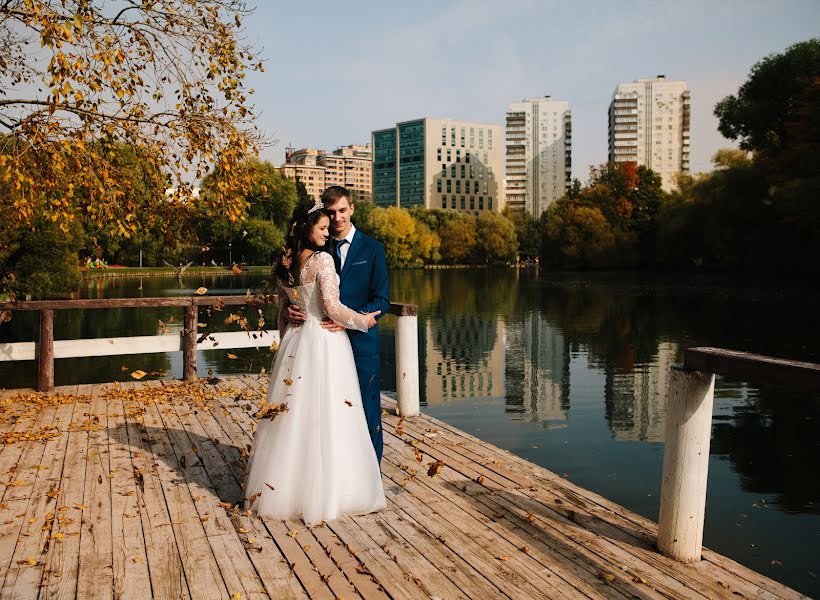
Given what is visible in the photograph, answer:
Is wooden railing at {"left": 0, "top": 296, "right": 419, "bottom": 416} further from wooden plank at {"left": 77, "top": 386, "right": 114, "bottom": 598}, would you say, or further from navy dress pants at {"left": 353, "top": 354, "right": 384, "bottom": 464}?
navy dress pants at {"left": 353, "top": 354, "right": 384, "bottom": 464}

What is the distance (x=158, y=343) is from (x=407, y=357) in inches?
145

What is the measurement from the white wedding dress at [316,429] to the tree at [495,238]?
103 m

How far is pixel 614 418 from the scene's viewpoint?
1274cm

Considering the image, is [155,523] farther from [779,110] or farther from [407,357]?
[779,110]

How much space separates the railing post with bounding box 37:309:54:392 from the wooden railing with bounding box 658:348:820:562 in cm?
726

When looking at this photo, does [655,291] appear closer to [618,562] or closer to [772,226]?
[772,226]

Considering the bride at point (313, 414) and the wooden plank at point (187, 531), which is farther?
the bride at point (313, 414)

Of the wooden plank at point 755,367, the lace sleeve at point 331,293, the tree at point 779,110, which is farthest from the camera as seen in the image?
the tree at point 779,110

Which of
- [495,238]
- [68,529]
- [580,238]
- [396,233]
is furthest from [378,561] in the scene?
[495,238]

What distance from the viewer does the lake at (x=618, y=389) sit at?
8367 mm

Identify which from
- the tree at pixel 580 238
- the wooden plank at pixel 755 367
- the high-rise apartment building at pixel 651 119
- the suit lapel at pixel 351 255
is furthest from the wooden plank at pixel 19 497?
the high-rise apartment building at pixel 651 119

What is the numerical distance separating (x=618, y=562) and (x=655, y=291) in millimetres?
43115

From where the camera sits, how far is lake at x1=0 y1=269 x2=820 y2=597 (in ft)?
27.5

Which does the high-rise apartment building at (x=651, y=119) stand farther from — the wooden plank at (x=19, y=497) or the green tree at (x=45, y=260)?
the wooden plank at (x=19, y=497)
